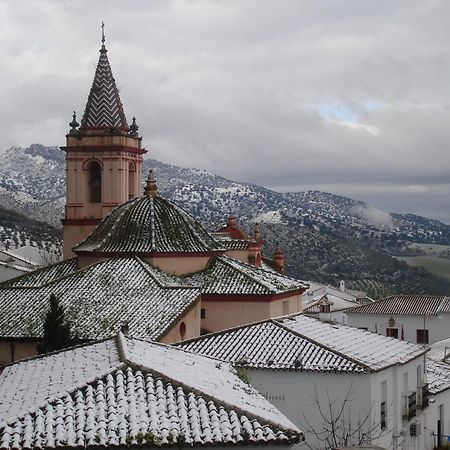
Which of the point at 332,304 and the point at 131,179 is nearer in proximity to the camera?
the point at 131,179

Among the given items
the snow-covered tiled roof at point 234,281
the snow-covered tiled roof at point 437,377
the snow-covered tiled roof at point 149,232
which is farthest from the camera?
the snow-covered tiled roof at point 149,232

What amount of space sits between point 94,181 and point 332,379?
72.2 ft

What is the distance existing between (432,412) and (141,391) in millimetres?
14003

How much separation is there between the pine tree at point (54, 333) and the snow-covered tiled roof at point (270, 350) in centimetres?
313

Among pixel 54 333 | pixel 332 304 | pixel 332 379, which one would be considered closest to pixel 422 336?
pixel 332 304

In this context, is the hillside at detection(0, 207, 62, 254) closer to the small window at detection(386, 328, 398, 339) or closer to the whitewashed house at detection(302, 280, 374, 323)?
the whitewashed house at detection(302, 280, 374, 323)

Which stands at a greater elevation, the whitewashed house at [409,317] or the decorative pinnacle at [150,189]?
the decorative pinnacle at [150,189]

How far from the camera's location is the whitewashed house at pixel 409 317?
52656 mm

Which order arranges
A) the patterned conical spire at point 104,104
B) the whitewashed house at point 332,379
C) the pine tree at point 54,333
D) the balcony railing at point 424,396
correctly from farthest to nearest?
the patterned conical spire at point 104,104, the balcony railing at point 424,396, the pine tree at point 54,333, the whitewashed house at point 332,379

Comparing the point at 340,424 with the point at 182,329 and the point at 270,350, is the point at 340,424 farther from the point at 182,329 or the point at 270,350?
the point at 182,329

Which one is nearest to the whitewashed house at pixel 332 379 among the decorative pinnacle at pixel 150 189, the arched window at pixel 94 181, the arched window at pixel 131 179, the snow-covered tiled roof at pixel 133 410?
the snow-covered tiled roof at pixel 133 410

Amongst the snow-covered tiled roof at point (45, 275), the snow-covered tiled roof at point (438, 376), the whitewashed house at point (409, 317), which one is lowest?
the snow-covered tiled roof at point (438, 376)

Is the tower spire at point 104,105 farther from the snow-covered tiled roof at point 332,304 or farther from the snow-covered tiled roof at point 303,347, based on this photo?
the snow-covered tiled roof at point 332,304

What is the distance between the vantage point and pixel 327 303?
202 feet
